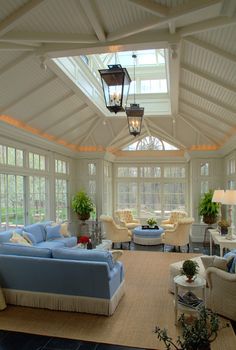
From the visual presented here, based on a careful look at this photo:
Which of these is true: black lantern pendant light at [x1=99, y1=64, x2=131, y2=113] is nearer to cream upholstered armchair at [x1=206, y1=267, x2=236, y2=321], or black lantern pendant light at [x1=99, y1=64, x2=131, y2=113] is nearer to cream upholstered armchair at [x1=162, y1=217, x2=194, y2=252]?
cream upholstered armchair at [x1=206, y1=267, x2=236, y2=321]

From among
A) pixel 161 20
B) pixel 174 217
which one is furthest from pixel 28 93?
pixel 174 217

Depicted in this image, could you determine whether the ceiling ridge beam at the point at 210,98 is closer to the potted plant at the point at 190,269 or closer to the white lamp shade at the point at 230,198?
the white lamp shade at the point at 230,198

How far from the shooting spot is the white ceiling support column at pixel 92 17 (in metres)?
3.10

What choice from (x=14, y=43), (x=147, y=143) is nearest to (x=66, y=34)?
(x=14, y=43)

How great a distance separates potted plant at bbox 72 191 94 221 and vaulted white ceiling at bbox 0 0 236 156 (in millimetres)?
2529

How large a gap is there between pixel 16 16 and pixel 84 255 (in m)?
3.25

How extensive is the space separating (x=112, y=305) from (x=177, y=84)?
403cm

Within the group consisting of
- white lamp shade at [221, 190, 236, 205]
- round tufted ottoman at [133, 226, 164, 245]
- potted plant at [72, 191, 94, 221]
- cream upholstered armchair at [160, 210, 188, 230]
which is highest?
white lamp shade at [221, 190, 236, 205]

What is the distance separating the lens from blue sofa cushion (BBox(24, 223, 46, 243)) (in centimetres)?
667

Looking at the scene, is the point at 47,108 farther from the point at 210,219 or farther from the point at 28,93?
the point at 210,219

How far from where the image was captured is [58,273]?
4.24 m

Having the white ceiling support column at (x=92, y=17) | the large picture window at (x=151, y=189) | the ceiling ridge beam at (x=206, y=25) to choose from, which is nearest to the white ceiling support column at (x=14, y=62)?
A: the white ceiling support column at (x=92, y=17)

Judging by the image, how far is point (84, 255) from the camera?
4.30 meters

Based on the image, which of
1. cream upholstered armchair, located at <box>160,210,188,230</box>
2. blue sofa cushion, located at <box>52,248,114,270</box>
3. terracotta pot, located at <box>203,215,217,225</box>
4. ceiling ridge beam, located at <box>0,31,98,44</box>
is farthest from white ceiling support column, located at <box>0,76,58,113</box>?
cream upholstered armchair, located at <box>160,210,188,230</box>
